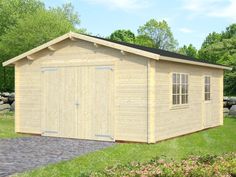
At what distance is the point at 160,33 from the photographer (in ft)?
234

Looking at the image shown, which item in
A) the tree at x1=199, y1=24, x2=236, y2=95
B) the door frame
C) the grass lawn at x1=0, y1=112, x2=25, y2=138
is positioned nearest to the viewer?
the door frame

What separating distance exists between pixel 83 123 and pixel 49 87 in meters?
1.93

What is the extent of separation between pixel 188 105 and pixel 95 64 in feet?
13.6

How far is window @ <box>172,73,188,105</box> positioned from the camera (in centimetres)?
1445

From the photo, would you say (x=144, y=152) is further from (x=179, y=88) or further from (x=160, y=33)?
(x=160, y=33)

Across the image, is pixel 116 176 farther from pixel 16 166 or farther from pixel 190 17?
pixel 190 17

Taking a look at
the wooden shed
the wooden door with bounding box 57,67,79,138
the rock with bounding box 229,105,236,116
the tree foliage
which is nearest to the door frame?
the wooden shed

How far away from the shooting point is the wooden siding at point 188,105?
1337cm

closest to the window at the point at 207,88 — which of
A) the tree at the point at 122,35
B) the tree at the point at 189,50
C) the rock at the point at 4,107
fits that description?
the rock at the point at 4,107

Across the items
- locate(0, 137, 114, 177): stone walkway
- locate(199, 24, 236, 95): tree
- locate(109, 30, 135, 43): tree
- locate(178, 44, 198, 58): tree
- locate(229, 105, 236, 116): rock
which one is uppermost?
locate(109, 30, 135, 43): tree

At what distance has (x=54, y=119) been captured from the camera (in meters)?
14.6

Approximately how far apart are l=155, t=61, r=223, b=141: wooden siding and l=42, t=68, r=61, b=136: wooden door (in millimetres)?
3679

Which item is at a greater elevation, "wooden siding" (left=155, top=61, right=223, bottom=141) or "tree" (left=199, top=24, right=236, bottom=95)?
"tree" (left=199, top=24, right=236, bottom=95)

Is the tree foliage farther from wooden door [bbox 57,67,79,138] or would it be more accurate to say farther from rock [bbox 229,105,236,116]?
wooden door [bbox 57,67,79,138]
